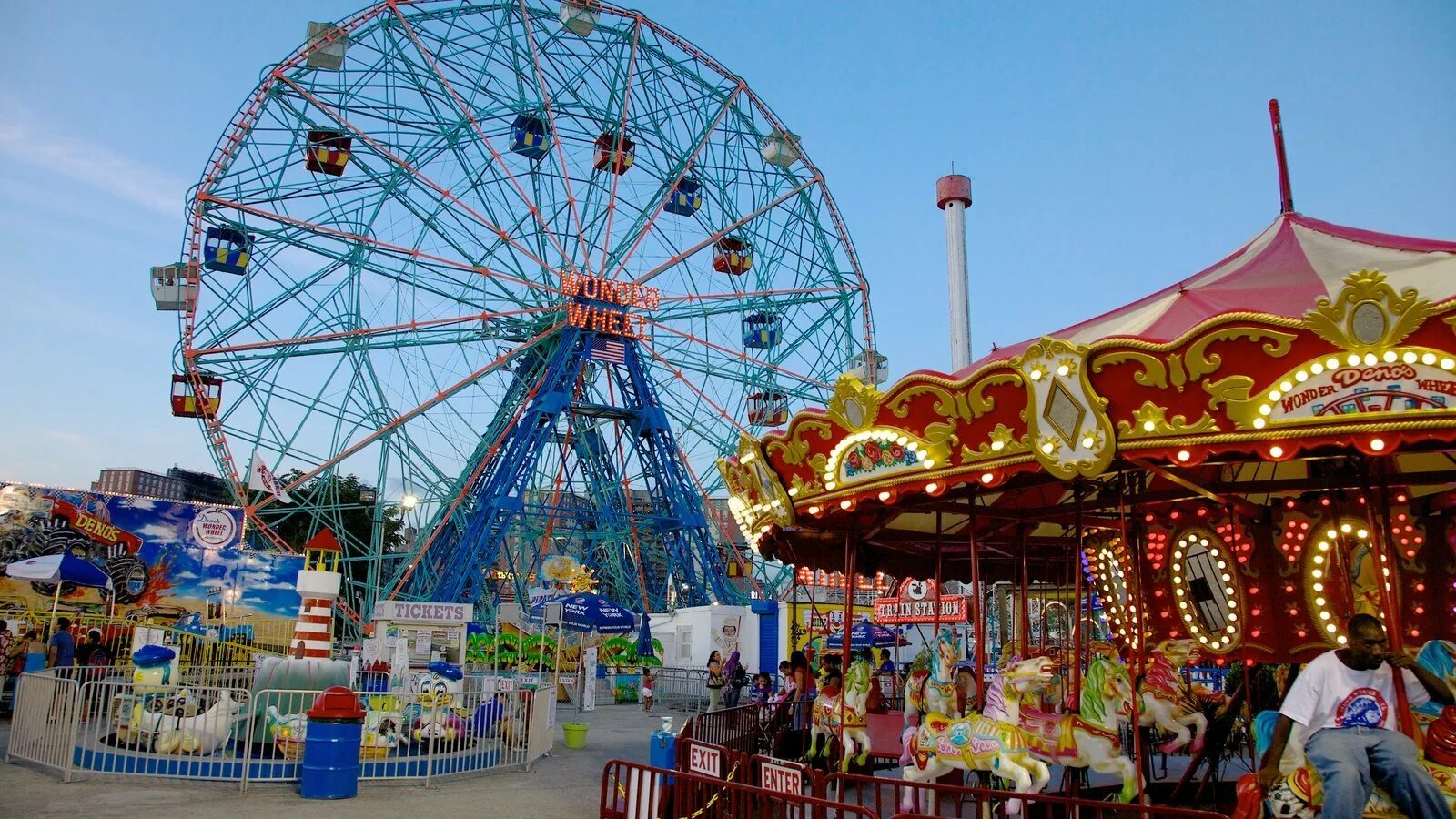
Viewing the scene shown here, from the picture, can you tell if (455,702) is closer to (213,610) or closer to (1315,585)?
(1315,585)

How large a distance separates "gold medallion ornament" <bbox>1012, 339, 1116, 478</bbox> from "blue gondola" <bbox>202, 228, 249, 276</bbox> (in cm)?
1961

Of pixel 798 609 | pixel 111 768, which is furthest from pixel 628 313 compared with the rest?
pixel 111 768

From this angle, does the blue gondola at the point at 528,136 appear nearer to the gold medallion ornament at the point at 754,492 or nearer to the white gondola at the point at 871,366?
the white gondola at the point at 871,366

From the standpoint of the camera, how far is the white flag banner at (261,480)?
22406 mm

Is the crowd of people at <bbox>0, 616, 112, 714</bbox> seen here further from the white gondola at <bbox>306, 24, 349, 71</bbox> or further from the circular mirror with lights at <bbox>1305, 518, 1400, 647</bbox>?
the circular mirror with lights at <bbox>1305, 518, 1400, 647</bbox>

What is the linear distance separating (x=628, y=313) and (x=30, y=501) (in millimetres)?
13968

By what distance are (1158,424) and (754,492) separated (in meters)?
4.54

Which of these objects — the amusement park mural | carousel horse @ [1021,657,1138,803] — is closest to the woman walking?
the amusement park mural

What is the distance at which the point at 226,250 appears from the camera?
22016mm

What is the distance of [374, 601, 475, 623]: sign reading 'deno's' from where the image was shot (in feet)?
59.3

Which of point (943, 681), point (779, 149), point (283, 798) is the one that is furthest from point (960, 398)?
point (779, 149)

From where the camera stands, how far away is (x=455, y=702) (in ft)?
41.2

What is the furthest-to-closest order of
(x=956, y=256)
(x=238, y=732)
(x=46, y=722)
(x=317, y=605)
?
(x=956, y=256) → (x=317, y=605) → (x=238, y=732) → (x=46, y=722)

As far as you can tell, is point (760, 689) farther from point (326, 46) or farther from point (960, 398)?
point (326, 46)
